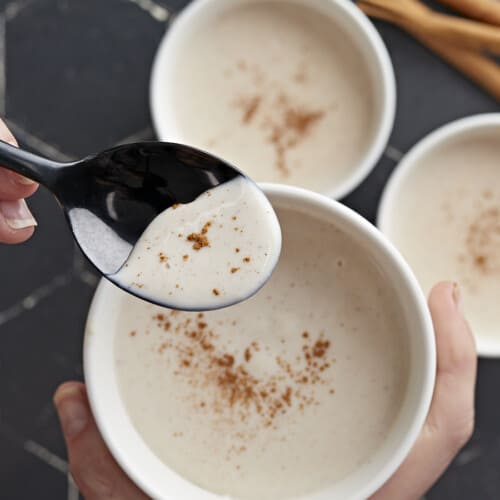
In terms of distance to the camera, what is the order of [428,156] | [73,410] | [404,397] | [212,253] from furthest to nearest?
[428,156], [73,410], [404,397], [212,253]

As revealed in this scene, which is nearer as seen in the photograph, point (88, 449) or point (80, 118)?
point (88, 449)

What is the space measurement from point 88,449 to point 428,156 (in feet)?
2.24

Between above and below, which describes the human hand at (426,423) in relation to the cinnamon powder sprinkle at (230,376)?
below

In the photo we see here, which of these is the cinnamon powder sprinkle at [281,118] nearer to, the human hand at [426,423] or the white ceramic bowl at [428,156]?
Answer: the white ceramic bowl at [428,156]

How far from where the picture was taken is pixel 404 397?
0.88 m

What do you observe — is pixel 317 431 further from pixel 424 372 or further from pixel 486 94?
pixel 486 94

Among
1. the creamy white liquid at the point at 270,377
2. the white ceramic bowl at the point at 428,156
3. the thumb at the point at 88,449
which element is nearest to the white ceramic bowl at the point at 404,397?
the creamy white liquid at the point at 270,377

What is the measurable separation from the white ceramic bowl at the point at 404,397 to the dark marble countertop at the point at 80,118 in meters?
0.38

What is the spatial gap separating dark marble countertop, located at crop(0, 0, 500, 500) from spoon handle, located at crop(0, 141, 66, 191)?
464 mm

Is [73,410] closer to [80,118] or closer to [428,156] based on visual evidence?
[80,118]

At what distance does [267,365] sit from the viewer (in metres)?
0.92

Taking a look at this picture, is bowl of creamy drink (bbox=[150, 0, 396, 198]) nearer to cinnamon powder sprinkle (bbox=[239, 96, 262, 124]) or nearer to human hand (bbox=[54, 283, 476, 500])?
cinnamon powder sprinkle (bbox=[239, 96, 262, 124])

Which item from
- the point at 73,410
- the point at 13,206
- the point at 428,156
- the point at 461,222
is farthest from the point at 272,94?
the point at 73,410

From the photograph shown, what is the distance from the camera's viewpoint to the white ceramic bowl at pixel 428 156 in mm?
1141
